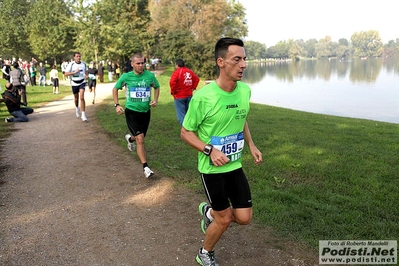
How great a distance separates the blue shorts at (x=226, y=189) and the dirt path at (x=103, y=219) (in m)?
0.80

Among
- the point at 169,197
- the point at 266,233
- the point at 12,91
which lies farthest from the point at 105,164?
the point at 12,91

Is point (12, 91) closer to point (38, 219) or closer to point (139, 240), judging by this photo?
point (38, 219)

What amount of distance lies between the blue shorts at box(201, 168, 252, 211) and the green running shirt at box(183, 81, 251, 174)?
0.06m

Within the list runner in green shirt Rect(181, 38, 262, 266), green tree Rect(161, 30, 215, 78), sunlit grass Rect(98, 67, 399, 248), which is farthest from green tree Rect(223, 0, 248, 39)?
runner in green shirt Rect(181, 38, 262, 266)

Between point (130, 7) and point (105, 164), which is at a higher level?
point (130, 7)

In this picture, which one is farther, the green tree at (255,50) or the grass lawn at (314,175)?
the green tree at (255,50)

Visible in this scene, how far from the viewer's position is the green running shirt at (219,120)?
3018 millimetres

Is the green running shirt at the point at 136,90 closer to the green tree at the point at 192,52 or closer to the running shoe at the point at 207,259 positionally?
the running shoe at the point at 207,259

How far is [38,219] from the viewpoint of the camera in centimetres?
468

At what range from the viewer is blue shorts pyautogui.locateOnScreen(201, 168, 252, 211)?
A: 314cm

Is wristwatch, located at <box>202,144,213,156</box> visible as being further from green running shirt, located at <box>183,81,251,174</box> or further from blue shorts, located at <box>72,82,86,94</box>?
blue shorts, located at <box>72,82,86,94</box>

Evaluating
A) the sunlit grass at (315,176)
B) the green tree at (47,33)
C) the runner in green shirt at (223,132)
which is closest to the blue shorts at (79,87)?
the sunlit grass at (315,176)

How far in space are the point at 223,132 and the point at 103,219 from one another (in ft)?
8.03

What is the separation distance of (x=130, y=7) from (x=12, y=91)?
4374cm
